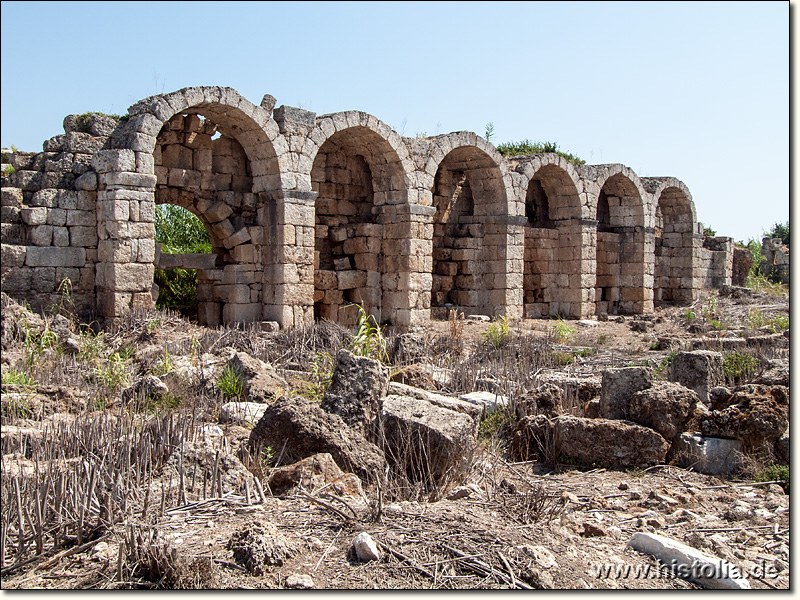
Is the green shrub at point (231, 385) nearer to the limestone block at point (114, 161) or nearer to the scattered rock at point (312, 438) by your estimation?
the scattered rock at point (312, 438)

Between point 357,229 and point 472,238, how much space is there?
3002mm

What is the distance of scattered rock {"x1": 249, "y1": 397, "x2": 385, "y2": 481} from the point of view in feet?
16.4

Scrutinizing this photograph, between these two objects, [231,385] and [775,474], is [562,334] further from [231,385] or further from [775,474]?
[775,474]

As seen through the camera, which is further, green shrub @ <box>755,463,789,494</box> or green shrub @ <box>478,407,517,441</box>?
green shrub @ <box>478,407,517,441</box>

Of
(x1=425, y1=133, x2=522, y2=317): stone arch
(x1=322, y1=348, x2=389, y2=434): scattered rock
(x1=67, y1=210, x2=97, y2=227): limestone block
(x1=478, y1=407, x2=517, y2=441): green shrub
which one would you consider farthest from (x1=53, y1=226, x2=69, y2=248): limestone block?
(x1=425, y1=133, x2=522, y2=317): stone arch

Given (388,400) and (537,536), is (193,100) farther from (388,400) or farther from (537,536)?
(537,536)

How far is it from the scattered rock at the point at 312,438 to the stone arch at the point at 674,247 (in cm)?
1766

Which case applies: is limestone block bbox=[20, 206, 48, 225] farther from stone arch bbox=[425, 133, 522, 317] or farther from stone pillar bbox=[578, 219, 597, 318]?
stone pillar bbox=[578, 219, 597, 318]

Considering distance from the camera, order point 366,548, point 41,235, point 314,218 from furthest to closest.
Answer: point 314,218 → point 41,235 → point 366,548

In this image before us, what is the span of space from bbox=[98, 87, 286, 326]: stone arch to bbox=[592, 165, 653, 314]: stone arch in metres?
9.98

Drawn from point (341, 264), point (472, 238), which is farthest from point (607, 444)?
point (472, 238)

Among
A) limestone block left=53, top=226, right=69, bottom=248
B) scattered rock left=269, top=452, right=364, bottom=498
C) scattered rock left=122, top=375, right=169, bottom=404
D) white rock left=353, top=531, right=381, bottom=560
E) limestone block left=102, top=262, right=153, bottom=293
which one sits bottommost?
white rock left=353, top=531, right=381, bottom=560

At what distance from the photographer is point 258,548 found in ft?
11.4

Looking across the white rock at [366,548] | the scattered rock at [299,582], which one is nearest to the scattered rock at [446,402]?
the white rock at [366,548]
